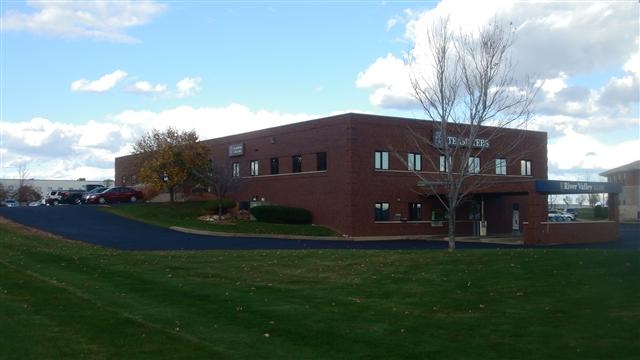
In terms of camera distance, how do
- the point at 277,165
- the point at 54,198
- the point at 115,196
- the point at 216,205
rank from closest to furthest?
1. the point at 216,205
2. the point at 277,165
3. the point at 115,196
4. the point at 54,198

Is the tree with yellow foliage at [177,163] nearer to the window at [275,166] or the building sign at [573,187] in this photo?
the window at [275,166]

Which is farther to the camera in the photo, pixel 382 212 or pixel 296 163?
pixel 296 163

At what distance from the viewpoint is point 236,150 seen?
177 ft

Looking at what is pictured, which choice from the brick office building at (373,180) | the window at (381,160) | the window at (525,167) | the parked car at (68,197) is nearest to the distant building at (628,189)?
the window at (525,167)

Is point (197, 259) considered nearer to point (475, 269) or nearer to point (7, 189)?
point (475, 269)

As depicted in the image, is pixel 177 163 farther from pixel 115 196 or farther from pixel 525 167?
pixel 525 167

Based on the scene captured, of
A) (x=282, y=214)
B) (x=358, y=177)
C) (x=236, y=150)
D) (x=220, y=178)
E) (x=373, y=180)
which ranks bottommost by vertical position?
(x=282, y=214)

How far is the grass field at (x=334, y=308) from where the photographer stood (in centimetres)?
906

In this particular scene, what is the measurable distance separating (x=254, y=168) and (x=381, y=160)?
12.2 metres

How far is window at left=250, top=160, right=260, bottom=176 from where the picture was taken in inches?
2026

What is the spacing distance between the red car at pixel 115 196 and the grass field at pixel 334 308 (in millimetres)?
41060

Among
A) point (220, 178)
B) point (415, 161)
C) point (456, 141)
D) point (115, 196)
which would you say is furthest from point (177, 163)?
point (456, 141)

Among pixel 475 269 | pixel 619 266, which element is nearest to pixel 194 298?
pixel 475 269

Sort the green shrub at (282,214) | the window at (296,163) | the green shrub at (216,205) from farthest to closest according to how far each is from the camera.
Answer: the green shrub at (216,205) < the window at (296,163) < the green shrub at (282,214)
